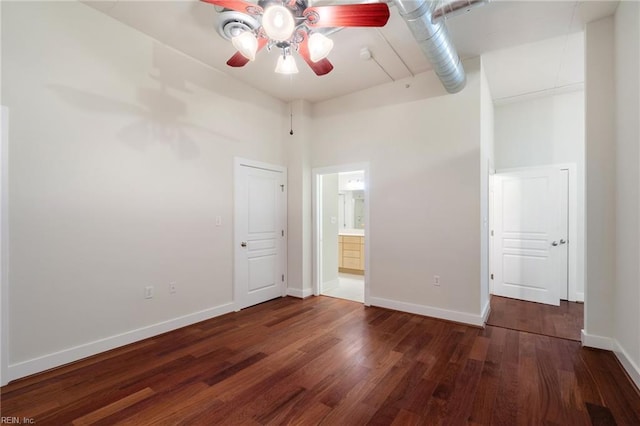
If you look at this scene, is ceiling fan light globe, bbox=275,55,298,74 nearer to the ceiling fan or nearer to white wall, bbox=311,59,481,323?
the ceiling fan

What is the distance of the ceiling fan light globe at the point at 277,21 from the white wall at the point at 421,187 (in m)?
2.50

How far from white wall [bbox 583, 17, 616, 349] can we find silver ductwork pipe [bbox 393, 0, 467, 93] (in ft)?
3.89

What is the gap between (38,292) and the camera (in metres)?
2.32

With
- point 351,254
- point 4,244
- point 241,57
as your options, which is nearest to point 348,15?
point 241,57

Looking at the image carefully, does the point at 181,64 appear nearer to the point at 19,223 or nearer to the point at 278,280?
the point at 19,223

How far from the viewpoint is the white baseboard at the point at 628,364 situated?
2.14 metres

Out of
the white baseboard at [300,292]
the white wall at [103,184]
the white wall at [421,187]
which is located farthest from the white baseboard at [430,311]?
the white wall at [103,184]

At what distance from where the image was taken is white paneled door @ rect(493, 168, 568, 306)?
427 centimetres

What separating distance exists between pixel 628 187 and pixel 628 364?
1.46m

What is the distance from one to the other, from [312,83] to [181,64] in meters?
1.71

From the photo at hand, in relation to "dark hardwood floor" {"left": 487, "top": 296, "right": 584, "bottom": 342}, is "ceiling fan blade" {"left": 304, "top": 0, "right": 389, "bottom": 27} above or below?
above

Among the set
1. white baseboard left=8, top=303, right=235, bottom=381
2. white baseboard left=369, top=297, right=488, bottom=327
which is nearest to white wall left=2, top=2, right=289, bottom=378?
white baseboard left=8, top=303, right=235, bottom=381

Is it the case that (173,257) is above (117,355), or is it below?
above

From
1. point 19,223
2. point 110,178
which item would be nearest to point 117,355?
point 19,223
